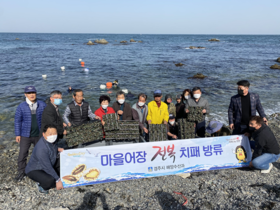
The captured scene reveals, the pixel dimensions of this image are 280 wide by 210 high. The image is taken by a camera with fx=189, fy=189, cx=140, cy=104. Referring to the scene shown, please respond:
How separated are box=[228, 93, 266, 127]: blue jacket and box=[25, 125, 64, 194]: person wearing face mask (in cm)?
612

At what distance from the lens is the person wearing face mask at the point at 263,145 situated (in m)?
5.86

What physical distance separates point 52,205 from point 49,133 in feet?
6.29

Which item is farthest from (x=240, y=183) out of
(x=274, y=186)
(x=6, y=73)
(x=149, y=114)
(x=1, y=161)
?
(x=6, y=73)

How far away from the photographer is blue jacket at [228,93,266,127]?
22.3 ft

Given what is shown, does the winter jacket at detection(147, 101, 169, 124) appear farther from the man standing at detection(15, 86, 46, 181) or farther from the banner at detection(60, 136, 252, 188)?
the man standing at detection(15, 86, 46, 181)

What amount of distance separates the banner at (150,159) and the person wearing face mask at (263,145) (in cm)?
41

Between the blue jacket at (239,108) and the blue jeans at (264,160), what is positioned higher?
the blue jacket at (239,108)

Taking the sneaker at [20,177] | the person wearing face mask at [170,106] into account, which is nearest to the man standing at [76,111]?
the sneaker at [20,177]

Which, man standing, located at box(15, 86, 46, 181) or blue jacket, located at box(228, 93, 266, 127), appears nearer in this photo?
man standing, located at box(15, 86, 46, 181)

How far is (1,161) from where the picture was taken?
25.1 ft

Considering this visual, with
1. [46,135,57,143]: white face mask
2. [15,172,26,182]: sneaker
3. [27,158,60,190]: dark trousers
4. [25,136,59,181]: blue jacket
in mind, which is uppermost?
[46,135,57,143]: white face mask

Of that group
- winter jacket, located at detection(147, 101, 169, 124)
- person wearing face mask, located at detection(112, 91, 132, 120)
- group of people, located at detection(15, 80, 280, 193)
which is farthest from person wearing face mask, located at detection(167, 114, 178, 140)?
person wearing face mask, located at detection(112, 91, 132, 120)

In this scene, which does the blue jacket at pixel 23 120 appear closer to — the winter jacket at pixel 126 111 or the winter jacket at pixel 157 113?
the winter jacket at pixel 126 111

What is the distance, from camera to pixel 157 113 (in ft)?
23.8
